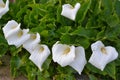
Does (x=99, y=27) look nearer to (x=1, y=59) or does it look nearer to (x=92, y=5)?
(x=92, y=5)

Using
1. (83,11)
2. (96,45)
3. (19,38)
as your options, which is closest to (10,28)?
(19,38)

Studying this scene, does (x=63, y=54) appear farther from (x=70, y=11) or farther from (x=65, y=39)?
(x=70, y=11)

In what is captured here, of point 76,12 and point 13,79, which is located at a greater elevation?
point 76,12

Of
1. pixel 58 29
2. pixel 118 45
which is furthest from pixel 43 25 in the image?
pixel 118 45

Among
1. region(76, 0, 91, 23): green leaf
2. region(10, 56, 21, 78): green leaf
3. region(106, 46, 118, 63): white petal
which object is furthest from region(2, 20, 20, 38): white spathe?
region(106, 46, 118, 63): white petal

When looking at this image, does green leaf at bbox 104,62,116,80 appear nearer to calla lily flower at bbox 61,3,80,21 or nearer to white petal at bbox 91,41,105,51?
white petal at bbox 91,41,105,51

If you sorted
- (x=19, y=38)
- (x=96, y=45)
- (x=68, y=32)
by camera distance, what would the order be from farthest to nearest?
(x=19, y=38) → (x=68, y=32) → (x=96, y=45)
